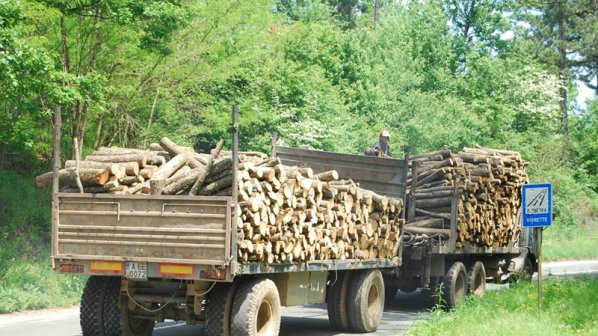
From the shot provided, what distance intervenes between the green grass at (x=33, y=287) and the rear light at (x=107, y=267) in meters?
6.23

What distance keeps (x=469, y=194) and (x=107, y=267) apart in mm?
9422

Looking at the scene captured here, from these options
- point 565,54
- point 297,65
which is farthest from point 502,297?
point 565,54

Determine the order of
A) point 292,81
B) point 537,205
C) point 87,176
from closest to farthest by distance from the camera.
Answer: point 87,176 → point 537,205 → point 292,81

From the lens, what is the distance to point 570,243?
45.6 meters

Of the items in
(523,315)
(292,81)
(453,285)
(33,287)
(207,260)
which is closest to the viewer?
(207,260)

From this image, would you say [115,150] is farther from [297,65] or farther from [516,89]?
[516,89]

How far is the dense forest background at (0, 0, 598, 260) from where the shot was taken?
20531 mm

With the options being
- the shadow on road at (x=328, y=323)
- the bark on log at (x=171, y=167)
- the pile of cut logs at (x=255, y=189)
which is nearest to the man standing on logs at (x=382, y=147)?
the shadow on road at (x=328, y=323)

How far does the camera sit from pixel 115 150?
43.5 feet

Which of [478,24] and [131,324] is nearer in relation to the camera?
[131,324]

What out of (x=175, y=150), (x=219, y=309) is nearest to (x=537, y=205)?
(x=175, y=150)

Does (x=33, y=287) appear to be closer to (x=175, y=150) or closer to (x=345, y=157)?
(x=345, y=157)

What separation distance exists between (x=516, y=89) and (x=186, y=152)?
127 ft

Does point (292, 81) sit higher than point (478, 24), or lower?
lower
